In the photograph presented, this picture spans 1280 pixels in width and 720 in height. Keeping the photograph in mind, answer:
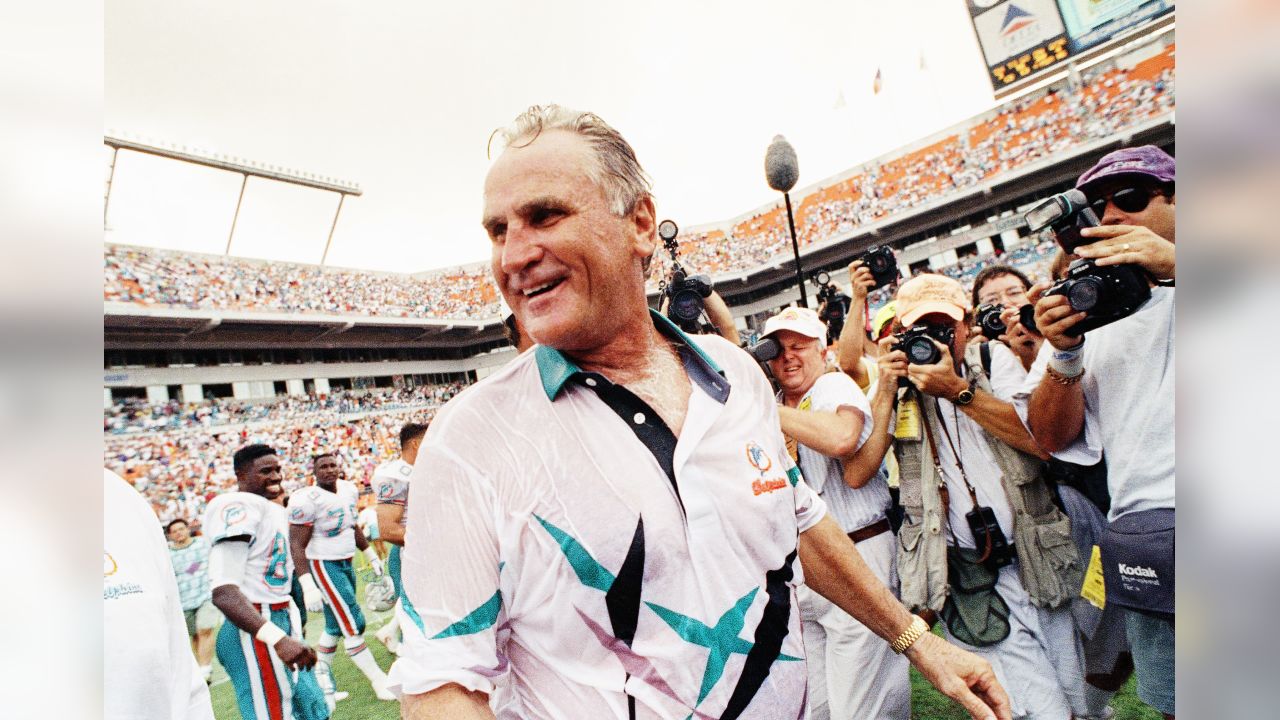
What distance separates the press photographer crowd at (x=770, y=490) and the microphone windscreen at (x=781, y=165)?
1.20 m

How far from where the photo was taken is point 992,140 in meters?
31.0

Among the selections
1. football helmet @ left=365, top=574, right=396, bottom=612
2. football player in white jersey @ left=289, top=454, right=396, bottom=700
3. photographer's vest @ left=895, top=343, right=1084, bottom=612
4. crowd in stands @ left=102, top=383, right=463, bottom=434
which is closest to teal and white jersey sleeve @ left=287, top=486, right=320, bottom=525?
football player in white jersey @ left=289, top=454, right=396, bottom=700

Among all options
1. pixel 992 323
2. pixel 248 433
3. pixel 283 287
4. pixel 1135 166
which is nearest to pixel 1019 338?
pixel 992 323

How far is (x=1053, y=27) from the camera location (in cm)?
2488

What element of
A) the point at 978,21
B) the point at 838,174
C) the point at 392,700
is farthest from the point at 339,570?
the point at 838,174

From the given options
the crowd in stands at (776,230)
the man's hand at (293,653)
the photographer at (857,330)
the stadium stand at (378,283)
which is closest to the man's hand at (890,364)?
the photographer at (857,330)

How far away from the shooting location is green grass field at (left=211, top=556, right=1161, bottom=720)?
3.77 m

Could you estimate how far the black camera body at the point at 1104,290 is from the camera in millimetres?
1958

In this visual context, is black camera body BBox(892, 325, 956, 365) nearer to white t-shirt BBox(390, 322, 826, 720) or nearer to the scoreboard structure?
white t-shirt BBox(390, 322, 826, 720)

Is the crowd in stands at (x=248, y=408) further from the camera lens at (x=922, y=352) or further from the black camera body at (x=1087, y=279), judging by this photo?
the black camera body at (x=1087, y=279)

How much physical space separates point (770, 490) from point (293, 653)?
373 cm

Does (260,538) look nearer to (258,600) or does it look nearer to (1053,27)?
(258,600)
